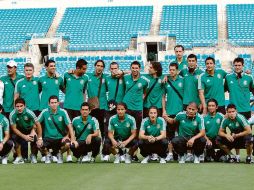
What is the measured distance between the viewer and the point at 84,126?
8969 millimetres

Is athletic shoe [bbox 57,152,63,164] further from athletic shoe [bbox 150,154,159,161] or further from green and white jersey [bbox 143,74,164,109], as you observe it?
green and white jersey [bbox 143,74,164,109]

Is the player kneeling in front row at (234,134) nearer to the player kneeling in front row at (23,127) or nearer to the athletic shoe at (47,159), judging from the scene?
the athletic shoe at (47,159)

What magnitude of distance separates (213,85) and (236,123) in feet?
2.45

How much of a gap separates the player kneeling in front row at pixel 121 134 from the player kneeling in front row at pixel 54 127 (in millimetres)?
605

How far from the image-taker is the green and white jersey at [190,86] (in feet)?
30.5

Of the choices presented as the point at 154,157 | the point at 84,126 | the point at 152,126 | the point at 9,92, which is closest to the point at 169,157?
the point at 154,157

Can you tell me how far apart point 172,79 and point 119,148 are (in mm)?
1373

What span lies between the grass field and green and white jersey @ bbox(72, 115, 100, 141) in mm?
606

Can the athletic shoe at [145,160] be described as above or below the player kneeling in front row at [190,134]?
below

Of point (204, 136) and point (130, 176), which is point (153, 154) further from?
point (130, 176)

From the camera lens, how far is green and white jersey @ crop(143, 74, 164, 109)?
933 cm

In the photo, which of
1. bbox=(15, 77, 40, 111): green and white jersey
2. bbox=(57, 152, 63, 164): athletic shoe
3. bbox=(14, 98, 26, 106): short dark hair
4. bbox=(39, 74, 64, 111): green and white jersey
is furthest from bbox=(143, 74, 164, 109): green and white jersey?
bbox=(14, 98, 26, 106): short dark hair

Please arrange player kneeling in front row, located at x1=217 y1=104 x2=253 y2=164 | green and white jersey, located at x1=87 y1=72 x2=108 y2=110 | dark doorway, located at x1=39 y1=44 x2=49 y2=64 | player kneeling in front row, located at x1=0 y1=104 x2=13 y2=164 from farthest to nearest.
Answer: dark doorway, located at x1=39 y1=44 x2=49 y2=64 < green and white jersey, located at x1=87 y1=72 x2=108 y2=110 < player kneeling in front row, located at x1=0 y1=104 x2=13 y2=164 < player kneeling in front row, located at x1=217 y1=104 x2=253 y2=164

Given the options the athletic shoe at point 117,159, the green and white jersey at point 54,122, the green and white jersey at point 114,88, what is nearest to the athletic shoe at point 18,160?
the green and white jersey at point 54,122
